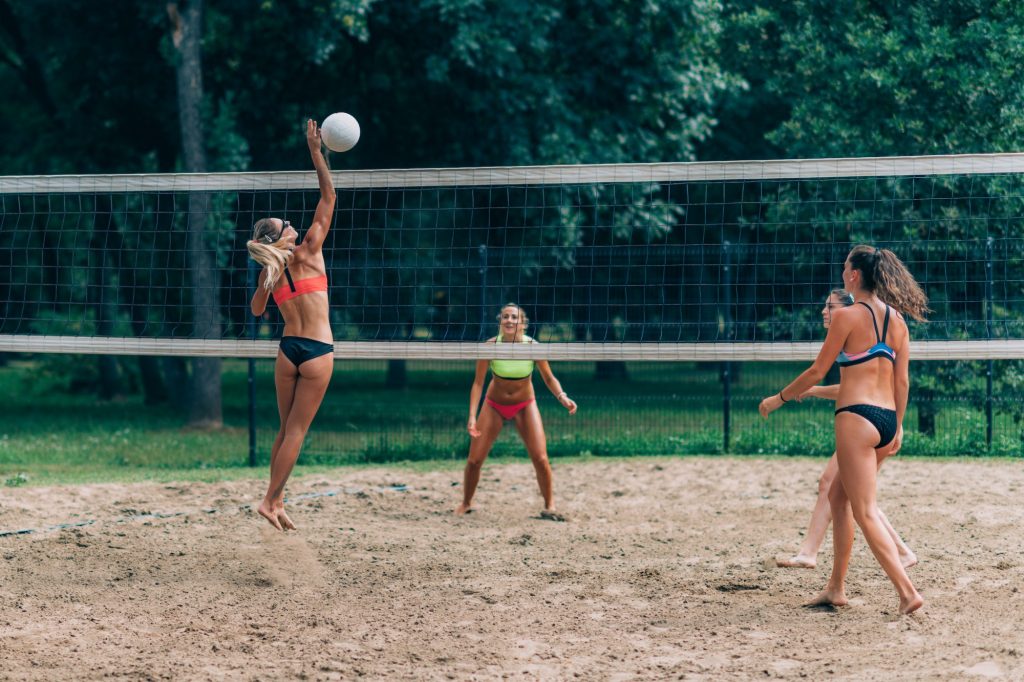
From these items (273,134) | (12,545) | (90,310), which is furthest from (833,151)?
(90,310)

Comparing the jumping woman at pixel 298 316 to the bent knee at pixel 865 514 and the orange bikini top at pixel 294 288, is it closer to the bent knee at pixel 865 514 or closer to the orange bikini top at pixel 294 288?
the orange bikini top at pixel 294 288

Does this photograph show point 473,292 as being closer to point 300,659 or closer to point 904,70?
point 904,70

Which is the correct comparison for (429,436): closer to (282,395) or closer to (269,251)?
(282,395)

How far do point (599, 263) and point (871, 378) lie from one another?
8.27m

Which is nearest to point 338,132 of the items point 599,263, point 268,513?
point 268,513

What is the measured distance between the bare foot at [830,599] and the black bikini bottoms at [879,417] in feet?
2.97

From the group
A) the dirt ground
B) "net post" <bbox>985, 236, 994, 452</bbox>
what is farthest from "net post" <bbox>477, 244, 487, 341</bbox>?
"net post" <bbox>985, 236, 994, 452</bbox>

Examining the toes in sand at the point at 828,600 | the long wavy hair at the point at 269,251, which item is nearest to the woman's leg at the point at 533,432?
the long wavy hair at the point at 269,251

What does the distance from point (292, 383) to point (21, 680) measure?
7.33ft

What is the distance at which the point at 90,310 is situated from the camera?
19781 mm

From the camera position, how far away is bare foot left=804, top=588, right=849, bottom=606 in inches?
233

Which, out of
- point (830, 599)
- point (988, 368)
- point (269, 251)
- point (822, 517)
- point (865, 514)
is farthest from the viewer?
point (988, 368)

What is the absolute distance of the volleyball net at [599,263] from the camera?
306 inches

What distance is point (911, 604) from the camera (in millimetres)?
5641
